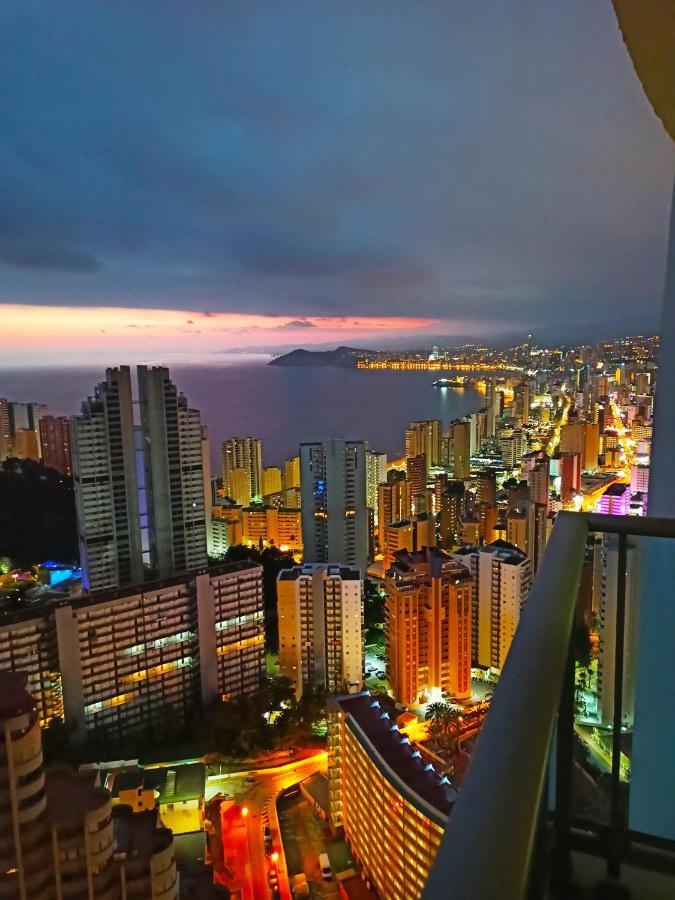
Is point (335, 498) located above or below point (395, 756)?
above

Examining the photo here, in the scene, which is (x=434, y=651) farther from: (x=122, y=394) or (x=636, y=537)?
(x=636, y=537)

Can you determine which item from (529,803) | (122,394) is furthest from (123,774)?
(529,803)

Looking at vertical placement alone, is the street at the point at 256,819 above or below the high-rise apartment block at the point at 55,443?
below

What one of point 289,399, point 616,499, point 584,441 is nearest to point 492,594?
point 616,499

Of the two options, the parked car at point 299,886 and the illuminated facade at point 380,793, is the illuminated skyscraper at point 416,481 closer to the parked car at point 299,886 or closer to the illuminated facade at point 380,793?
the illuminated facade at point 380,793

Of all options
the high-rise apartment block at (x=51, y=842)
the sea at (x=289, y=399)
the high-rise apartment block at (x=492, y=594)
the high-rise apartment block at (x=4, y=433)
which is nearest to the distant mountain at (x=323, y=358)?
the sea at (x=289, y=399)

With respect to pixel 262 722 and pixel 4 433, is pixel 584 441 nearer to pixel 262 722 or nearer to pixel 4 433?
pixel 262 722

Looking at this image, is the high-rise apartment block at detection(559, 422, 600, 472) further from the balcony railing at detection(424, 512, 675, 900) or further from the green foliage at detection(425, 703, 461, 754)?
the balcony railing at detection(424, 512, 675, 900)
